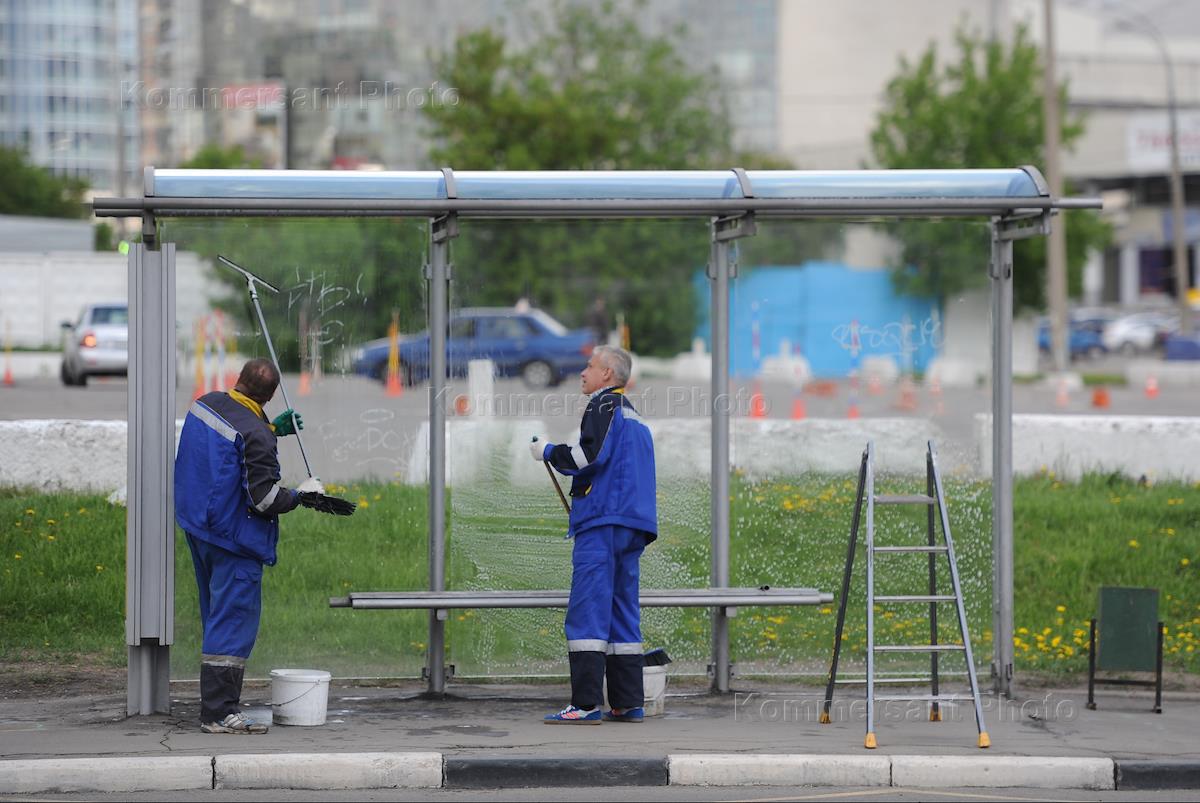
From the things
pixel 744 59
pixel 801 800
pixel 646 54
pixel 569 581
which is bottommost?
pixel 801 800

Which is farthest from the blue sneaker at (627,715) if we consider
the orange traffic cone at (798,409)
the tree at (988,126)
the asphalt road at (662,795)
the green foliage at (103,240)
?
the green foliage at (103,240)

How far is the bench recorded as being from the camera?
26.3ft

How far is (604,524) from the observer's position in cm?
752

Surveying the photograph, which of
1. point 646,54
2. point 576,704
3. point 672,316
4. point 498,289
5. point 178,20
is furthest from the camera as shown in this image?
point 178,20

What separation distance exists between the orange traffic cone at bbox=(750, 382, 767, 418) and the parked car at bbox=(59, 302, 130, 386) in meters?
15.1

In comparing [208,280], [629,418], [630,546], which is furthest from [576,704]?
[208,280]

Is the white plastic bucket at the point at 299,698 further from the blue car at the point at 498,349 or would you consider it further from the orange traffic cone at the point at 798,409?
the orange traffic cone at the point at 798,409

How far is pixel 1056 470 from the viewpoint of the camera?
12570 mm

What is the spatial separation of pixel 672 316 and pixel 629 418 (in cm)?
282

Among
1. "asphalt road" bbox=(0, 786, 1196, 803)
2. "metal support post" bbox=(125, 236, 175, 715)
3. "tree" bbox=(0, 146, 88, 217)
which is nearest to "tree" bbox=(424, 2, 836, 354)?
"tree" bbox=(0, 146, 88, 217)

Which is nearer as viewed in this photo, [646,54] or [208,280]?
[208,280]

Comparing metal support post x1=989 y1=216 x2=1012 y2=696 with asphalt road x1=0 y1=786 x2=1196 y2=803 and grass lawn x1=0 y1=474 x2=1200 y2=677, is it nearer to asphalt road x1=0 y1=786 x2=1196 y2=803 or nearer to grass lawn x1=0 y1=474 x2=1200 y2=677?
grass lawn x1=0 y1=474 x2=1200 y2=677

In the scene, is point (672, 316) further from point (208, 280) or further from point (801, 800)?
point (801, 800)

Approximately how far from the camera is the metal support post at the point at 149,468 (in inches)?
302
